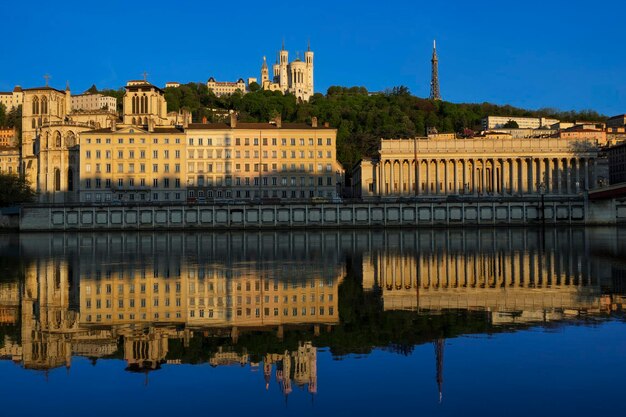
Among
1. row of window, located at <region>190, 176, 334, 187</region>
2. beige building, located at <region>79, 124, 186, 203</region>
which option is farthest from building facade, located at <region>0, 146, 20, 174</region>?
row of window, located at <region>190, 176, 334, 187</region>

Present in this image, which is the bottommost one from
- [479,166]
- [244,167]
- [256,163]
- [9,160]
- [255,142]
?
[244,167]

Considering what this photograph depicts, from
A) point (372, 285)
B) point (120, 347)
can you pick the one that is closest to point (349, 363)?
point (120, 347)

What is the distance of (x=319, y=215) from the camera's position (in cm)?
9356

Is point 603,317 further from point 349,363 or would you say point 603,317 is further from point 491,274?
point 491,274

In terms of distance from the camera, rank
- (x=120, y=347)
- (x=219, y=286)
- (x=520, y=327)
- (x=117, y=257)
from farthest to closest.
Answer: (x=117, y=257), (x=219, y=286), (x=520, y=327), (x=120, y=347)

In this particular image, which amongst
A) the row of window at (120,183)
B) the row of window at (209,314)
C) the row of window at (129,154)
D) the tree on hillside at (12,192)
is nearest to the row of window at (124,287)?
the row of window at (209,314)

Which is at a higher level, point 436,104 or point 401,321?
point 436,104

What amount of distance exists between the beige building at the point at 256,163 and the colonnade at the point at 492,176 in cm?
1583

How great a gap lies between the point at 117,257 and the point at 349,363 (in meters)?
36.0

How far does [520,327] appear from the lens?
68.0 feet

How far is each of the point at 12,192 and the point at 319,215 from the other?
1616 inches

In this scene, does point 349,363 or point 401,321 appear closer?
point 349,363

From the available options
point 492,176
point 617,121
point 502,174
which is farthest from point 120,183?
point 617,121

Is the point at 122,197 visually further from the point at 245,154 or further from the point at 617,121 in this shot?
the point at 617,121
